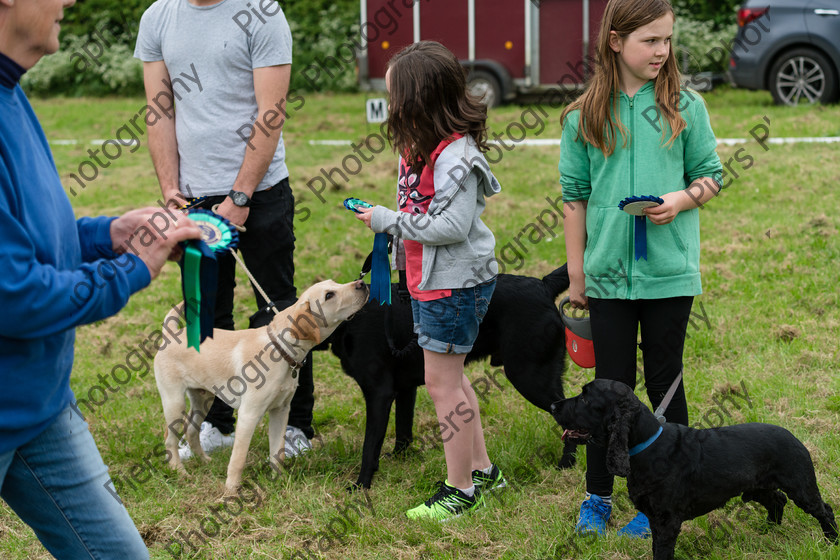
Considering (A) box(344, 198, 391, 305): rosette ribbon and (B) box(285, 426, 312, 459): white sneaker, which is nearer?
(A) box(344, 198, 391, 305): rosette ribbon

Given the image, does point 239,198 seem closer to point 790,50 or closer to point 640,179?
point 640,179

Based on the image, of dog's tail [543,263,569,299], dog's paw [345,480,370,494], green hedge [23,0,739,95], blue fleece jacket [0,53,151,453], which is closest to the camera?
blue fleece jacket [0,53,151,453]

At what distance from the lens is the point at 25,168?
5.98ft

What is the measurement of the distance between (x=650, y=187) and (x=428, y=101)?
2.99 feet

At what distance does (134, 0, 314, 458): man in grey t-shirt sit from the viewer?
3.80 m

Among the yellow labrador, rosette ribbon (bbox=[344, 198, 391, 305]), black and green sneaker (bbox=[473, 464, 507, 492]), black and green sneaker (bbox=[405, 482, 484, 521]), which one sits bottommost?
black and green sneaker (bbox=[473, 464, 507, 492])

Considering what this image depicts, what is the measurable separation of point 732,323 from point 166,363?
3.62 meters

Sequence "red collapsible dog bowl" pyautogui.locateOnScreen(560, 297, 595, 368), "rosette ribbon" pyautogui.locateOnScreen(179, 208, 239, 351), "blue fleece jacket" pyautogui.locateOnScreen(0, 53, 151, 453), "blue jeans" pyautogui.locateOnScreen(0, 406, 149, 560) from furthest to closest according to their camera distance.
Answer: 1. "red collapsible dog bowl" pyautogui.locateOnScreen(560, 297, 595, 368)
2. "rosette ribbon" pyautogui.locateOnScreen(179, 208, 239, 351)
3. "blue jeans" pyautogui.locateOnScreen(0, 406, 149, 560)
4. "blue fleece jacket" pyautogui.locateOnScreen(0, 53, 151, 453)

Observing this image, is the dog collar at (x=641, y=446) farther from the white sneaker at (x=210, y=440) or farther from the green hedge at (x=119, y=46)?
the green hedge at (x=119, y=46)

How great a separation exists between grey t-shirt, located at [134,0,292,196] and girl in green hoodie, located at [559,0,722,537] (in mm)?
1539

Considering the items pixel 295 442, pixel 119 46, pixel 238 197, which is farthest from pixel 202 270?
pixel 119 46

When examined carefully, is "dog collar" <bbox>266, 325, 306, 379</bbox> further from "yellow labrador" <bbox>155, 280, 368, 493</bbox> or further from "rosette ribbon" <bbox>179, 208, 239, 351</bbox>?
"rosette ribbon" <bbox>179, 208, 239, 351</bbox>

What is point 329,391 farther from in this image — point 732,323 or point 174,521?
point 732,323

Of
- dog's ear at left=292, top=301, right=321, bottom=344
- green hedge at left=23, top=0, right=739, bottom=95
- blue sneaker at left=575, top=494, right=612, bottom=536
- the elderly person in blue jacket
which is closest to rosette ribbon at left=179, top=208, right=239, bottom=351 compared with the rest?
the elderly person in blue jacket
